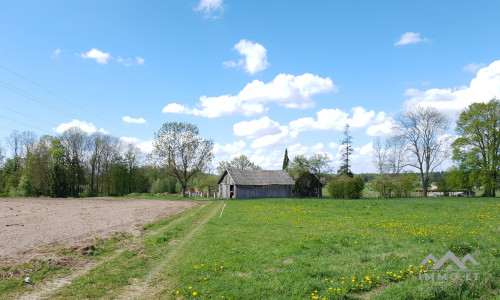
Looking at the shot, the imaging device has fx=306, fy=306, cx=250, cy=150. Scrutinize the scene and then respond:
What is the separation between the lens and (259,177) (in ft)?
185

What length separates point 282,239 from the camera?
12.9 meters

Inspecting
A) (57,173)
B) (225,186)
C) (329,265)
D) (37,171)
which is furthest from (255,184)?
(329,265)

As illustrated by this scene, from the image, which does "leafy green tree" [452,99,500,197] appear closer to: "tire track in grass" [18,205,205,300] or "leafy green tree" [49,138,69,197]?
"tire track in grass" [18,205,205,300]

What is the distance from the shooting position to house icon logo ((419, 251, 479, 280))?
7234 mm

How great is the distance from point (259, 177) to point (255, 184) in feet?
8.86

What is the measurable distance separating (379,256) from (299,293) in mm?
3856

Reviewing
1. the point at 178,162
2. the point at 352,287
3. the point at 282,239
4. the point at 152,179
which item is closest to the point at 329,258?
the point at 352,287

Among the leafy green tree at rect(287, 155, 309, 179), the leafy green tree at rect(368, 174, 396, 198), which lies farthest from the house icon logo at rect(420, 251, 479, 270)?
the leafy green tree at rect(287, 155, 309, 179)

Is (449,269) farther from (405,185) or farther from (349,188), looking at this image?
(405,185)

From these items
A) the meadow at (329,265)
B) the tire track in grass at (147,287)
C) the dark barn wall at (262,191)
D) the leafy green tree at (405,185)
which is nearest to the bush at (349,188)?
the dark barn wall at (262,191)

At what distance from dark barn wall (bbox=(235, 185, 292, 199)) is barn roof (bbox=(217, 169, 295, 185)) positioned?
2.54 ft

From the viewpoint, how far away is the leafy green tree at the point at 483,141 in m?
49.9

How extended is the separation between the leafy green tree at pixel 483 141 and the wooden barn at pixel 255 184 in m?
30.4

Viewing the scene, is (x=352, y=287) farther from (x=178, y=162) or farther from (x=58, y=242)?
(x=178, y=162)
